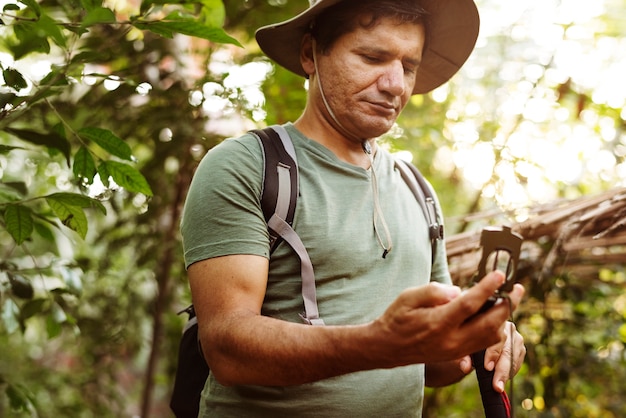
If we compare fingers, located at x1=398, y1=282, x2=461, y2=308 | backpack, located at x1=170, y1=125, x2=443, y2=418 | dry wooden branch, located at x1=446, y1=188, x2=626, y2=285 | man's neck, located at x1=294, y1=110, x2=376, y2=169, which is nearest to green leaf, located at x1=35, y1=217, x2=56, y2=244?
backpack, located at x1=170, y1=125, x2=443, y2=418

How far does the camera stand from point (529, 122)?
145 inches

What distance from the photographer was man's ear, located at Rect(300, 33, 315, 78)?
2.05 metres

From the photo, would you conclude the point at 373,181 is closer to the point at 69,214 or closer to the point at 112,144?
the point at 112,144

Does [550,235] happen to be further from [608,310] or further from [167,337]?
[167,337]

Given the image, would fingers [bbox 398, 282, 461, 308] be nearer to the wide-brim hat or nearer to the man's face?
the man's face

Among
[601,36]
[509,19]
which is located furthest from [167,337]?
[601,36]

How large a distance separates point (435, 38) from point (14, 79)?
1.41 metres

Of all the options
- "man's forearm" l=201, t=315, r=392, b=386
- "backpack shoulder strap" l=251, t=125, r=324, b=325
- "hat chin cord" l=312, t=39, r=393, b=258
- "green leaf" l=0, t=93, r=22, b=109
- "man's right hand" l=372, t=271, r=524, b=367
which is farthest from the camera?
"hat chin cord" l=312, t=39, r=393, b=258

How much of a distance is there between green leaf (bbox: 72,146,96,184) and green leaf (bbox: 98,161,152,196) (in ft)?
0.12

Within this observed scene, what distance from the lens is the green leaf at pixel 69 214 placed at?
156 centimetres

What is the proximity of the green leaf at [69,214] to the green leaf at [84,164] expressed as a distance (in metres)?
0.11

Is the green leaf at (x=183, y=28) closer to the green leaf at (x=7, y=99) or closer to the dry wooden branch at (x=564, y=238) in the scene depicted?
the green leaf at (x=7, y=99)

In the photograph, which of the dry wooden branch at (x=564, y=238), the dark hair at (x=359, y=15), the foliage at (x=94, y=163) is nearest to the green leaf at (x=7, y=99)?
the foliage at (x=94, y=163)

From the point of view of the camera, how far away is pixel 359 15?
6.08 ft
